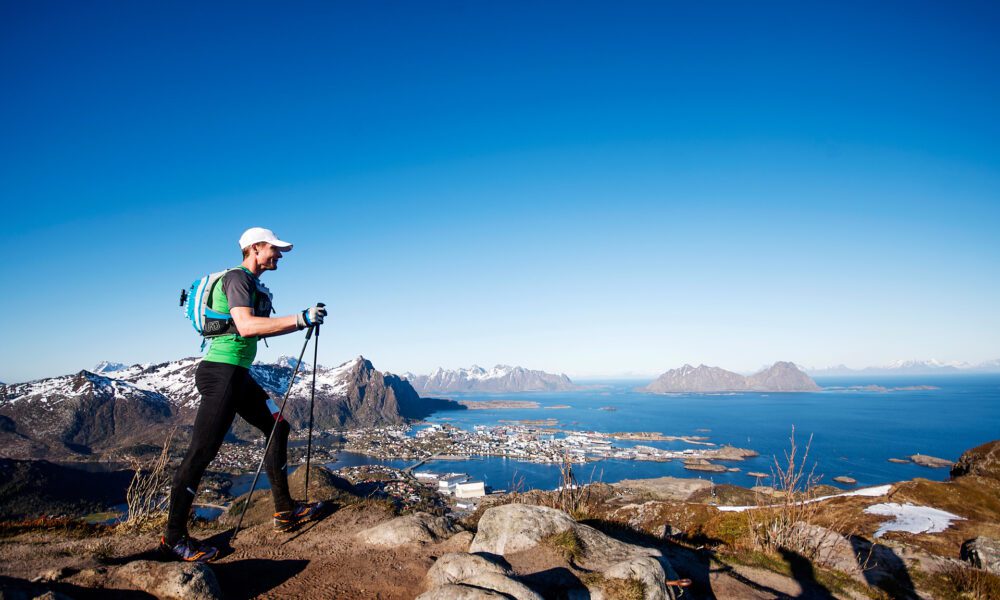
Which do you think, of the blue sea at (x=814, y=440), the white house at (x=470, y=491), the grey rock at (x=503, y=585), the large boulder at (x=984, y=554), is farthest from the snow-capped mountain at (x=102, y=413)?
the large boulder at (x=984, y=554)

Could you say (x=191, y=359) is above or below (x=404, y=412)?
above

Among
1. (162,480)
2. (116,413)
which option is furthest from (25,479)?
(116,413)

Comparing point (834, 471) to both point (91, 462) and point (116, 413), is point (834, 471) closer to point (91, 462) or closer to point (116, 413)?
point (91, 462)

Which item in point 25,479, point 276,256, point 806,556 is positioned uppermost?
point 276,256

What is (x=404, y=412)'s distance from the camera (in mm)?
192750

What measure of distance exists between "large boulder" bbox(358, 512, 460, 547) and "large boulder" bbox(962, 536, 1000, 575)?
9783 mm

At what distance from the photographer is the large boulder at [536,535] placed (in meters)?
4.73

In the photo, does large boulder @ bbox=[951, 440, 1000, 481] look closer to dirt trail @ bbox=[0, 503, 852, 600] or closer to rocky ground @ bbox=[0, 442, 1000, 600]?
rocky ground @ bbox=[0, 442, 1000, 600]

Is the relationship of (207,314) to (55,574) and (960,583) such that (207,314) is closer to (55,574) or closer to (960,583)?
(55,574)

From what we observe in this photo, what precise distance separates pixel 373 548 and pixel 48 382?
7615 inches

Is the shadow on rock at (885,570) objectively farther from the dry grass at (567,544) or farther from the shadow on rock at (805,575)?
the dry grass at (567,544)

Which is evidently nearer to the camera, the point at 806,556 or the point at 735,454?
the point at 806,556

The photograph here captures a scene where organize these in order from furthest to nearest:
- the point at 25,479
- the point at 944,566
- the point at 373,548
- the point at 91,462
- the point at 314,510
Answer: the point at 91,462 → the point at 25,479 → the point at 944,566 → the point at 314,510 → the point at 373,548

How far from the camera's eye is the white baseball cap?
15.1 ft
